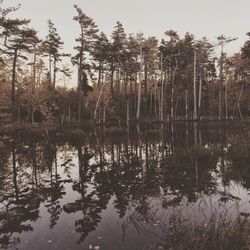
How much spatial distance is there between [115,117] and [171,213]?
1756 inches

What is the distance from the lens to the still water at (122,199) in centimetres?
672

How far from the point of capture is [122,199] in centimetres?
954

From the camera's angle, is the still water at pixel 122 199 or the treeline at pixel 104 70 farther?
the treeline at pixel 104 70

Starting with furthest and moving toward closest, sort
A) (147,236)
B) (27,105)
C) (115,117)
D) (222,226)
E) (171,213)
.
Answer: (115,117)
(27,105)
(171,213)
(147,236)
(222,226)

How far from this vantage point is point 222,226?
620 centimetres

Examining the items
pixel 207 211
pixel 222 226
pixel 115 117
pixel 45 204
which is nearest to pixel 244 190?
pixel 207 211

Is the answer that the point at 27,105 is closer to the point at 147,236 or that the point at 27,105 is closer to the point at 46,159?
the point at 46,159

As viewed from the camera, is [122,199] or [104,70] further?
[104,70]

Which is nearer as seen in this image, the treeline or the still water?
the still water

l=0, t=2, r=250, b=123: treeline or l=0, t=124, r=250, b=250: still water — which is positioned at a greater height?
l=0, t=2, r=250, b=123: treeline

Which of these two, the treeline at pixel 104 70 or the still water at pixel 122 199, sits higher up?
the treeline at pixel 104 70

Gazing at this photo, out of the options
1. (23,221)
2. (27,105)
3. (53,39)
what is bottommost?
(23,221)

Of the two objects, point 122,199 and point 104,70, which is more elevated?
point 104,70

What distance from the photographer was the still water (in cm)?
672
